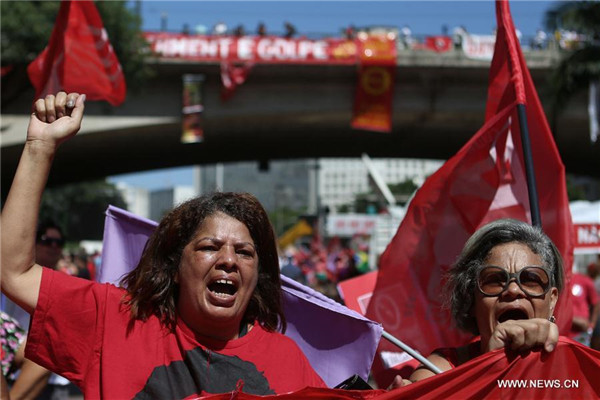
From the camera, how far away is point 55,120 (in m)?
3.01

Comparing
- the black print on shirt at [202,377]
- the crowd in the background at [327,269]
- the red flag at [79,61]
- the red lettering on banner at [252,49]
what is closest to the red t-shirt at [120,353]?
the black print on shirt at [202,377]

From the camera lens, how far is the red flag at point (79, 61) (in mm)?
6164

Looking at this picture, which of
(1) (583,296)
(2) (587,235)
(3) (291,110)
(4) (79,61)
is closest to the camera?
(4) (79,61)

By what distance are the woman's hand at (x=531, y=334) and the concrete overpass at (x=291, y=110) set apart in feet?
87.3

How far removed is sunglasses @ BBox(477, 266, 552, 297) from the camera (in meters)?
3.20

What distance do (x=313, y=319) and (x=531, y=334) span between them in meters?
1.14

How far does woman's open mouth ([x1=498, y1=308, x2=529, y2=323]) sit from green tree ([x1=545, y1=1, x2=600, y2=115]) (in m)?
19.7

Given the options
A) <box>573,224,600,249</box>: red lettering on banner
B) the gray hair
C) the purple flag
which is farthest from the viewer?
<box>573,224,600,249</box>: red lettering on banner

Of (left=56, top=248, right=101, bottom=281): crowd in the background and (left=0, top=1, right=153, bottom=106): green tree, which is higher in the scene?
(left=0, top=1, right=153, bottom=106): green tree

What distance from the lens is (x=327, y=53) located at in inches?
1241

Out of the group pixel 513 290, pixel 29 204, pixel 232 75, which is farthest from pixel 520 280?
pixel 232 75

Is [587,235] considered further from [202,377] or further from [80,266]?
[80,266]

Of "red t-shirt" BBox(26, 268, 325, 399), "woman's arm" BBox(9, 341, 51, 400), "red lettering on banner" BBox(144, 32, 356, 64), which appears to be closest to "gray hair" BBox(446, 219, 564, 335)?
"red t-shirt" BBox(26, 268, 325, 399)

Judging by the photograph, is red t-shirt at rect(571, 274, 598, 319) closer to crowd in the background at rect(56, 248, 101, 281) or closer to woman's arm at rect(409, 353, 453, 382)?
crowd in the background at rect(56, 248, 101, 281)
